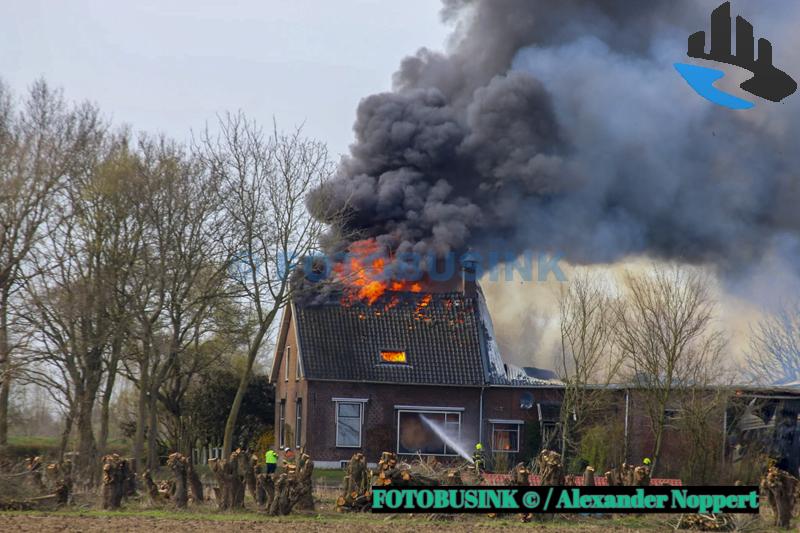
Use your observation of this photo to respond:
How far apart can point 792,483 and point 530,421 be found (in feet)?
54.1

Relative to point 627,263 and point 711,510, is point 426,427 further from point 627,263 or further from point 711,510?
point 711,510

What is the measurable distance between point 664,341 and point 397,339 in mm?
10273

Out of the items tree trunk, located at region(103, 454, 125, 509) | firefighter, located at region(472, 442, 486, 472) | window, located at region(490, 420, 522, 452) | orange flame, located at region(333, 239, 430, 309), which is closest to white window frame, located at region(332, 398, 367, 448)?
orange flame, located at region(333, 239, 430, 309)

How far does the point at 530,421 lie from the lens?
1544 inches

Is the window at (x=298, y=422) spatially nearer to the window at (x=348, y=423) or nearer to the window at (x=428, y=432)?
the window at (x=348, y=423)

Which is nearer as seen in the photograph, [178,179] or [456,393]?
[178,179]

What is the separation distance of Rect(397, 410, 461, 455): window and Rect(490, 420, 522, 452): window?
1.32m

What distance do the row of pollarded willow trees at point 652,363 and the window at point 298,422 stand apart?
941 centimetres

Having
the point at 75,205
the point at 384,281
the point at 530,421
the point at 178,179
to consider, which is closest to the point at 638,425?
the point at 530,421

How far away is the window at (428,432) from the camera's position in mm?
38875

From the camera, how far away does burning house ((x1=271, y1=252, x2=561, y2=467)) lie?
3888 centimetres

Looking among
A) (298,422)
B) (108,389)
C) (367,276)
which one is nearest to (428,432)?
(298,422)

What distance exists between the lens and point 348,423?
3900 centimetres

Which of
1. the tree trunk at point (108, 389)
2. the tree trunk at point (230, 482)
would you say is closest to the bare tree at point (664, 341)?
the tree trunk at point (230, 482)
